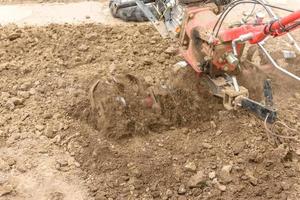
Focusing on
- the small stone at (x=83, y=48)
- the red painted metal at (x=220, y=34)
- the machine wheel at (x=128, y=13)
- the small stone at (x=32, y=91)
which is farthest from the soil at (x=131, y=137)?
the machine wheel at (x=128, y=13)

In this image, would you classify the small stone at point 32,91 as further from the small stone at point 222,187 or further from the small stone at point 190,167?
the small stone at point 222,187

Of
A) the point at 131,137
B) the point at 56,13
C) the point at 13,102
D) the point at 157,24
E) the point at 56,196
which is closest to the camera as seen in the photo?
the point at 56,196

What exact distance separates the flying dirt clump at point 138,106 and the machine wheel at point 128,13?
1675mm

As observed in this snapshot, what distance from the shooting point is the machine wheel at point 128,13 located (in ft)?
21.0

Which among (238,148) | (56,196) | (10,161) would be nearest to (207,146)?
(238,148)

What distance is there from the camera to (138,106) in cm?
464

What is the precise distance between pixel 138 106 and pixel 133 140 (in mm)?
311

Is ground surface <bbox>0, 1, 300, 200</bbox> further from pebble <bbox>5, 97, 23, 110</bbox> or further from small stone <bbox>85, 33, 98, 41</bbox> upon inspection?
small stone <bbox>85, 33, 98, 41</bbox>

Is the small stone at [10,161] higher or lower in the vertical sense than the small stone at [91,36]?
lower

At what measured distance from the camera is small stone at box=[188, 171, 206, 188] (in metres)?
4.11

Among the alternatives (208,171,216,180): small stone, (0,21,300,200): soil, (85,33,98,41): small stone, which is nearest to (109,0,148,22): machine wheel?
(85,33,98,41): small stone

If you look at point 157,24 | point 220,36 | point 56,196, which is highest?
point 220,36

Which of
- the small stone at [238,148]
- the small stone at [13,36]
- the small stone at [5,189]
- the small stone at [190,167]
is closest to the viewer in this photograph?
the small stone at [5,189]

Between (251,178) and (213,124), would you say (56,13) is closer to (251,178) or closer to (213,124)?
(213,124)
